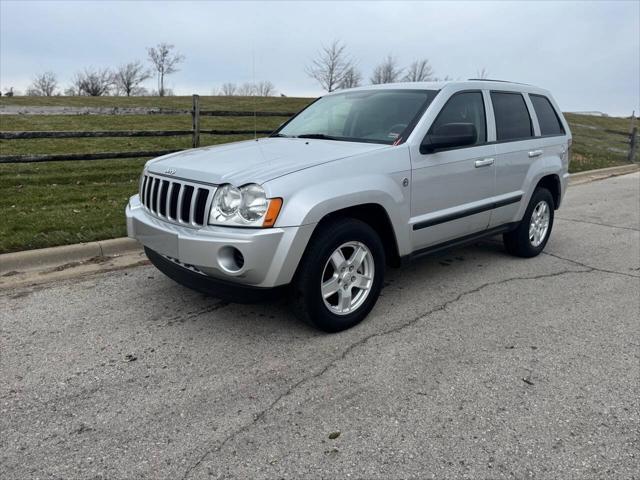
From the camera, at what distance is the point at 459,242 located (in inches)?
178

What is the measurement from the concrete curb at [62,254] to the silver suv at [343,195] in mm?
1311

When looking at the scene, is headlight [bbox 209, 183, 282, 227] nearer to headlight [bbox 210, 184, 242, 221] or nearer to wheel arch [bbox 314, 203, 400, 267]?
headlight [bbox 210, 184, 242, 221]

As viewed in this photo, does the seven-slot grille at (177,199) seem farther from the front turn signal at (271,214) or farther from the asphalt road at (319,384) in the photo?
the asphalt road at (319,384)

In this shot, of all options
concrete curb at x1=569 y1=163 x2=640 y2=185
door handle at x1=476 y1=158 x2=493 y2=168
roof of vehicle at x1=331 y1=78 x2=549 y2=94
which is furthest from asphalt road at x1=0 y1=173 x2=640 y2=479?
concrete curb at x1=569 y1=163 x2=640 y2=185

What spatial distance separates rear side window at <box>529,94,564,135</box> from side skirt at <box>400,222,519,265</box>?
115cm

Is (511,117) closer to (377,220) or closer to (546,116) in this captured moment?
(546,116)

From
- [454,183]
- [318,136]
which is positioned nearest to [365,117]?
[318,136]

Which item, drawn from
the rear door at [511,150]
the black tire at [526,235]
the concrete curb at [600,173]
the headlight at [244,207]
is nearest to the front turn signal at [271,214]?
the headlight at [244,207]

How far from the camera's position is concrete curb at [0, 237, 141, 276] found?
4.71 meters

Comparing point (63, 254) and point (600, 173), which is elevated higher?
point (600, 173)

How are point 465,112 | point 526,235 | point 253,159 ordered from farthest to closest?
1. point 526,235
2. point 465,112
3. point 253,159

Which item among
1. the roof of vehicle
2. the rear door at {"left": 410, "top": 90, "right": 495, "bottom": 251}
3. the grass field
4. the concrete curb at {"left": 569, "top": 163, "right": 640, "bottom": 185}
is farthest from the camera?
the concrete curb at {"left": 569, "top": 163, "right": 640, "bottom": 185}

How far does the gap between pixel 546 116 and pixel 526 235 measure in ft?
4.36

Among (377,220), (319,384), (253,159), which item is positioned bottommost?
(319,384)
